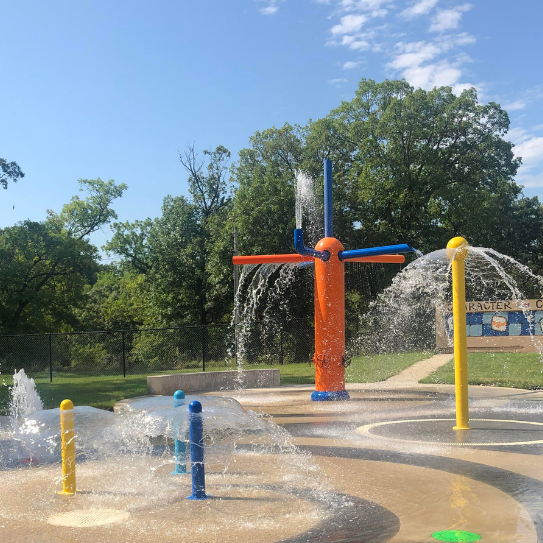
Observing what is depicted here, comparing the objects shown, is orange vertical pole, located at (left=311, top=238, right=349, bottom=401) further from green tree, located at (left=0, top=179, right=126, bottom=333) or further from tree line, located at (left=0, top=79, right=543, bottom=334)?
green tree, located at (left=0, top=179, right=126, bottom=333)

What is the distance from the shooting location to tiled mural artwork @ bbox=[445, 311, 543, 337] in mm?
24016

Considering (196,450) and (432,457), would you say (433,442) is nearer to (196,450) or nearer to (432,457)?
(432,457)

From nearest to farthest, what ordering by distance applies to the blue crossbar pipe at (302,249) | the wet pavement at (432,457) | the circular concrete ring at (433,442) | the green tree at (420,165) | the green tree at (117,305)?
the wet pavement at (432,457) → the circular concrete ring at (433,442) → the blue crossbar pipe at (302,249) → the green tree at (420,165) → the green tree at (117,305)

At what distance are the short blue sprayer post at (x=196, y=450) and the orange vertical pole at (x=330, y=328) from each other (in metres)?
7.68

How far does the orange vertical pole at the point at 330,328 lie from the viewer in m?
13.2

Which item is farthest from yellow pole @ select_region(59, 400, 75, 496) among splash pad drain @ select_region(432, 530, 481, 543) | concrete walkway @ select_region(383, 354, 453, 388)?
concrete walkway @ select_region(383, 354, 453, 388)

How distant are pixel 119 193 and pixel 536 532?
44330mm

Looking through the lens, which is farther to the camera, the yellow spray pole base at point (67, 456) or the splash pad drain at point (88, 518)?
the yellow spray pole base at point (67, 456)

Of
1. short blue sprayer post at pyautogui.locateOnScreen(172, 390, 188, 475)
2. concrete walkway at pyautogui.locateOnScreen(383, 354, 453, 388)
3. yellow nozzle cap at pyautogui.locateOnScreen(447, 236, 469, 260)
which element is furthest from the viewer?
concrete walkway at pyautogui.locateOnScreen(383, 354, 453, 388)

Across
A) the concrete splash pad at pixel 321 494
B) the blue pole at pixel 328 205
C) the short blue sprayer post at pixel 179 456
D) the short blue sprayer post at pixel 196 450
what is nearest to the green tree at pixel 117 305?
the blue pole at pixel 328 205

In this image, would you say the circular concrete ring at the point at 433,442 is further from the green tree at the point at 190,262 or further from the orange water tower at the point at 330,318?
the green tree at the point at 190,262

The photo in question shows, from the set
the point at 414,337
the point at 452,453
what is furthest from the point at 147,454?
the point at 414,337

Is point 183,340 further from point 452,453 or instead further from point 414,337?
point 452,453

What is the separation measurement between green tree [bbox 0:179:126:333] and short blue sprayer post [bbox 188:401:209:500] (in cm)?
3079
